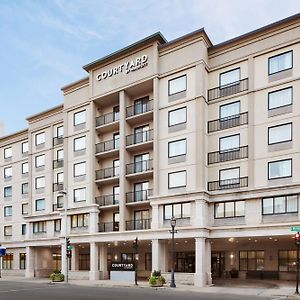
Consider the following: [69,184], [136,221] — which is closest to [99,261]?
[136,221]

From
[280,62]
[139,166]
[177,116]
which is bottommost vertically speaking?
[139,166]

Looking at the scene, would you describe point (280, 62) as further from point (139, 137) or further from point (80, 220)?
point (80, 220)

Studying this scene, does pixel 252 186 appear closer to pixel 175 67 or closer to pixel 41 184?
pixel 175 67

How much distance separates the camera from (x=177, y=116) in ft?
116

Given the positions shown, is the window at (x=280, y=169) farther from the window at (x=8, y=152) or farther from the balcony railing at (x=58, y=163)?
the window at (x=8, y=152)

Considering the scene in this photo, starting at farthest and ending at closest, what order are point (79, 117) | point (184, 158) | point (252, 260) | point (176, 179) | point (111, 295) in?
point (79, 117), point (252, 260), point (176, 179), point (184, 158), point (111, 295)

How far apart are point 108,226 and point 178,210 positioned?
30.4ft

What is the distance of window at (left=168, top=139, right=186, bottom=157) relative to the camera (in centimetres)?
3450

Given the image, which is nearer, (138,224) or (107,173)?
(138,224)

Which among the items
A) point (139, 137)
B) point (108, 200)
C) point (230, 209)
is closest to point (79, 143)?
point (108, 200)

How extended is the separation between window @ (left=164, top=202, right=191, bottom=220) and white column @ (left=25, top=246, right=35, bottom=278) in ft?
67.2

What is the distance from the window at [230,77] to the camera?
33.5m

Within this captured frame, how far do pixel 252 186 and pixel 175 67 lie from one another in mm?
12635

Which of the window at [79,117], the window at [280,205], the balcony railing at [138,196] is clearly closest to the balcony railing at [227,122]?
the window at [280,205]
